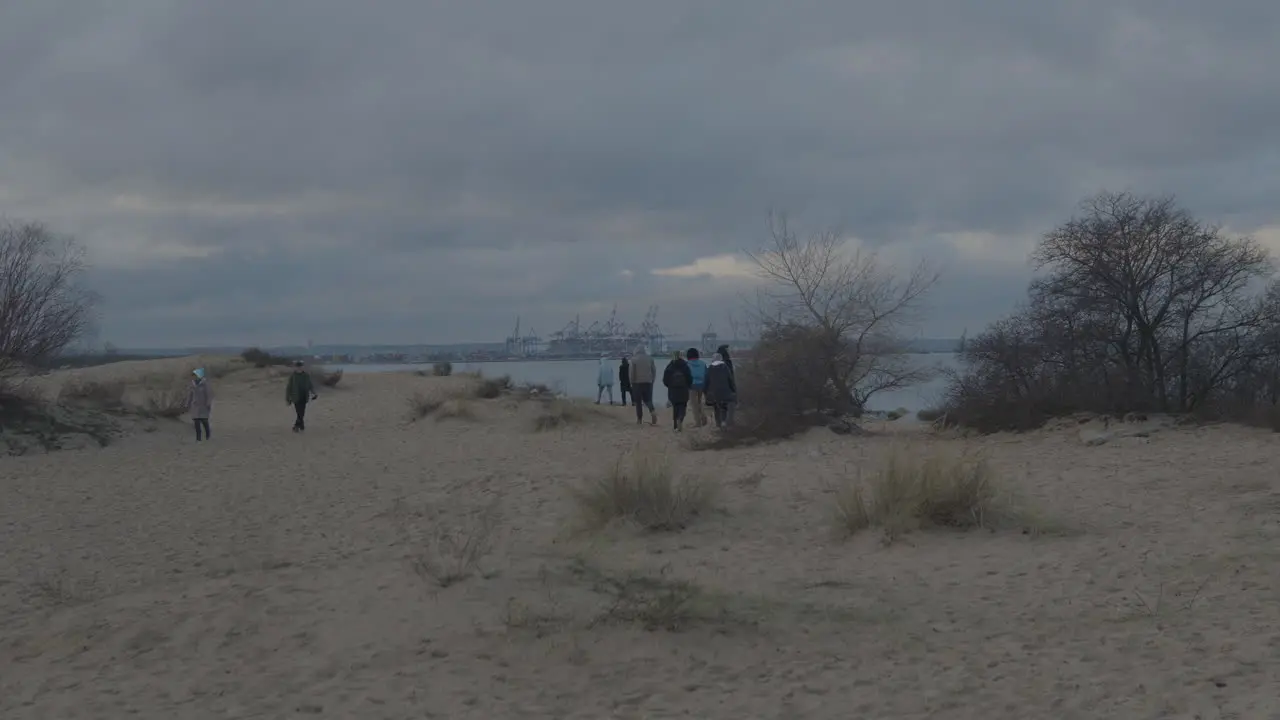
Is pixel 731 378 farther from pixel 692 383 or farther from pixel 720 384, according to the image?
pixel 692 383

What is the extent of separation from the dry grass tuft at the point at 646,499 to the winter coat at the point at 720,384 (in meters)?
8.40

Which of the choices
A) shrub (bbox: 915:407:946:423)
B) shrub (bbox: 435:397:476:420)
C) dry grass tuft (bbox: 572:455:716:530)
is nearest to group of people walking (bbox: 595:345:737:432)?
shrub (bbox: 915:407:946:423)

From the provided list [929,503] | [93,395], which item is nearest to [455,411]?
[93,395]

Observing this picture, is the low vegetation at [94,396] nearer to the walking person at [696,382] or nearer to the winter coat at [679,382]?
the winter coat at [679,382]

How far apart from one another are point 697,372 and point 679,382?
0.74 metres

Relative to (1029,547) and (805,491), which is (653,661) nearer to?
(1029,547)

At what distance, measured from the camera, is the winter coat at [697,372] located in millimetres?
21672

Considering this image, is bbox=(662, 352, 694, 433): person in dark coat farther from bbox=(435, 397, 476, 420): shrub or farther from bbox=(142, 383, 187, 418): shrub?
bbox=(142, 383, 187, 418): shrub

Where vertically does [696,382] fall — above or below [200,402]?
above

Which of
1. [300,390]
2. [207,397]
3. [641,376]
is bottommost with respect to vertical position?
[207,397]

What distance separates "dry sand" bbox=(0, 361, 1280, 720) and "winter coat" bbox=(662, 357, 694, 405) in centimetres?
725

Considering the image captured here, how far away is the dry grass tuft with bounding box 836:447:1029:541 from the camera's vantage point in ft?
33.2

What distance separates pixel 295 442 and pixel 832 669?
704 inches

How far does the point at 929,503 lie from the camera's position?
33.6 feet
